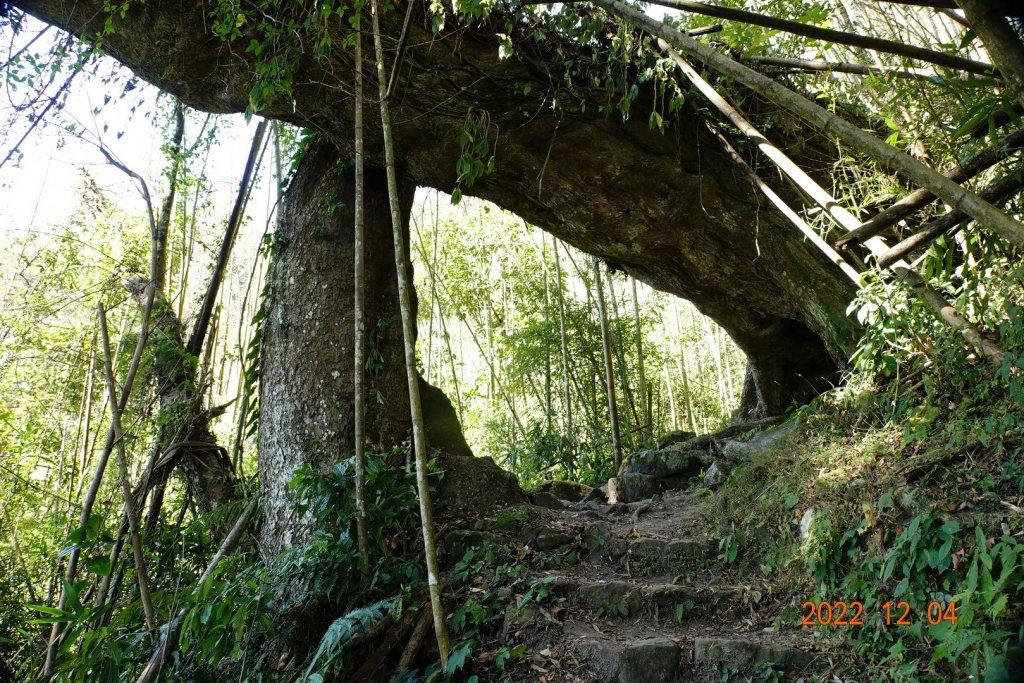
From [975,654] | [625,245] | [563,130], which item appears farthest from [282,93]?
[975,654]

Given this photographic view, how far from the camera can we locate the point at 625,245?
5320 millimetres

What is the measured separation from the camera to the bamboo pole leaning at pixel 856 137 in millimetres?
1606

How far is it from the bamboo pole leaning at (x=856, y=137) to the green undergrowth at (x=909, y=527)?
1256mm

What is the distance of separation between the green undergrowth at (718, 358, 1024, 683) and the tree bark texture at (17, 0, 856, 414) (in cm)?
88

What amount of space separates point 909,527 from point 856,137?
167 centimetres

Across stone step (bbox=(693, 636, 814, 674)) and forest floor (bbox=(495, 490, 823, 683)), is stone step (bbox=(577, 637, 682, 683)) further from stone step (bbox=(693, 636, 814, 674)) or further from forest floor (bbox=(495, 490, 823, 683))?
stone step (bbox=(693, 636, 814, 674))

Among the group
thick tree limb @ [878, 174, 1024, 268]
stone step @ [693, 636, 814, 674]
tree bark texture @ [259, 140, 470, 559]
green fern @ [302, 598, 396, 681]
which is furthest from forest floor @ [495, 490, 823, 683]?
thick tree limb @ [878, 174, 1024, 268]

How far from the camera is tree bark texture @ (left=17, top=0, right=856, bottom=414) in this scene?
4109 millimetres

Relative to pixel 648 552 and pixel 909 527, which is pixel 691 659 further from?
pixel 909 527

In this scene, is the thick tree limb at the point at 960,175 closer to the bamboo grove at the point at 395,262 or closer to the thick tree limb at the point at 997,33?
the bamboo grove at the point at 395,262

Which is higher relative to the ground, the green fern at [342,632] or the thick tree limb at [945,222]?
the thick tree limb at [945,222]

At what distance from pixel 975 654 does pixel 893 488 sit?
862 mm

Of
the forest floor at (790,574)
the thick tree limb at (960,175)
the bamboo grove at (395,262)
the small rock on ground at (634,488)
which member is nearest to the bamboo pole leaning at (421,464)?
the bamboo grove at (395,262)

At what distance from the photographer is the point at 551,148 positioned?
184 inches
